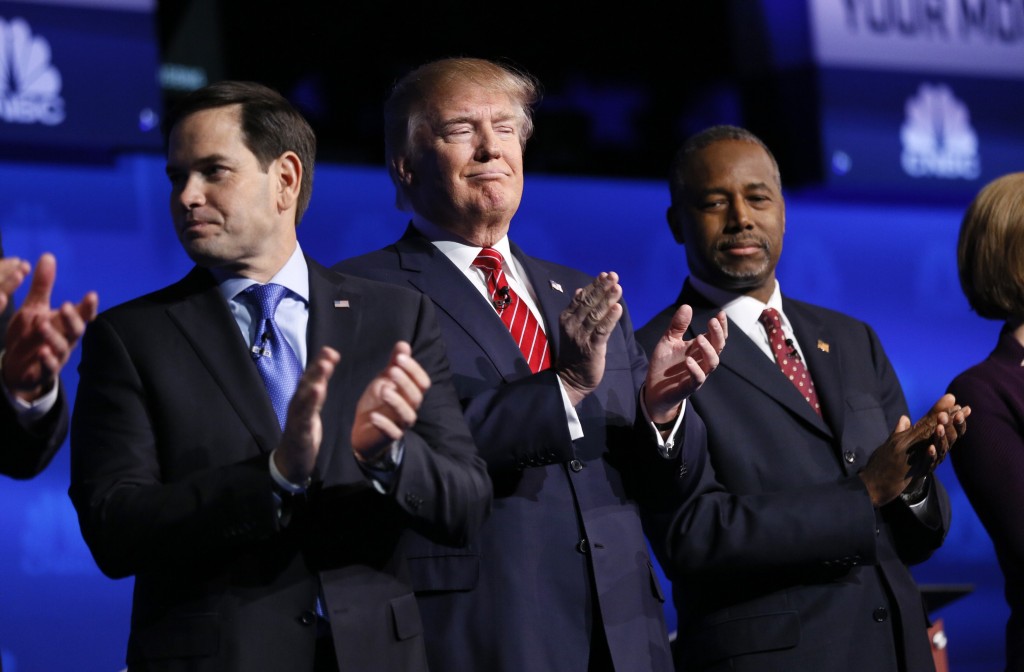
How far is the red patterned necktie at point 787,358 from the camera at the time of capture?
3117mm

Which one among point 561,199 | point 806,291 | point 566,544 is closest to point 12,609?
point 566,544

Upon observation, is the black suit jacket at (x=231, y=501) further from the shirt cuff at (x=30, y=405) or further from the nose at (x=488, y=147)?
the nose at (x=488, y=147)

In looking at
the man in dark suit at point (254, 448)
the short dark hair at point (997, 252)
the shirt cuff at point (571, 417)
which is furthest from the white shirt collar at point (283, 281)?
the short dark hair at point (997, 252)

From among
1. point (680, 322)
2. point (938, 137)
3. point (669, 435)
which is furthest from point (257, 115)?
point (938, 137)

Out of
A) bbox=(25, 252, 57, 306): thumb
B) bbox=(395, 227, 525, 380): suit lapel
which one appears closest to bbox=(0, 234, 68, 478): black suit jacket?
bbox=(25, 252, 57, 306): thumb

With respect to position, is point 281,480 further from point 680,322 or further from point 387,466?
point 680,322

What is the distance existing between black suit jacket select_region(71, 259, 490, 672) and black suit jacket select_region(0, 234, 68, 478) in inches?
3.4

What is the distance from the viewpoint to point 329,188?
485 cm

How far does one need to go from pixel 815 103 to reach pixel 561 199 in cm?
108

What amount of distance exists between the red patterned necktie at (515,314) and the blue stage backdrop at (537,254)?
6.01 feet

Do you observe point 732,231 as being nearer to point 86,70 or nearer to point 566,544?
point 566,544

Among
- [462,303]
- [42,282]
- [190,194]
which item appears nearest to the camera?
[42,282]

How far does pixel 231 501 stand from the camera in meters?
2.05

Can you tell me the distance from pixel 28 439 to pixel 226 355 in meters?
0.33
